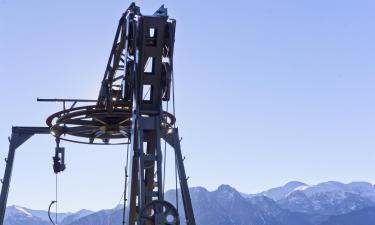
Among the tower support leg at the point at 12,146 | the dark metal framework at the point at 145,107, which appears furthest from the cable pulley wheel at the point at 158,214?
the tower support leg at the point at 12,146

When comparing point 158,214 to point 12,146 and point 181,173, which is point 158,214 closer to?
point 181,173

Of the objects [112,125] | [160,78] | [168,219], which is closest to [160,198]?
[168,219]

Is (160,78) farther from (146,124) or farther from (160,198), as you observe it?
(160,198)

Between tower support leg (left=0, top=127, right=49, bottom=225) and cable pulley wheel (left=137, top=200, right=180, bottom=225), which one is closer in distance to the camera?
cable pulley wheel (left=137, top=200, right=180, bottom=225)

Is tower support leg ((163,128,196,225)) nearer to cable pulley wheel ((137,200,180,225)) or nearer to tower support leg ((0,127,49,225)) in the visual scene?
cable pulley wheel ((137,200,180,225))

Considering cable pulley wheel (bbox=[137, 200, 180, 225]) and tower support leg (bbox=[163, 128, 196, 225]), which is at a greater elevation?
tower support leg (bbox=[163, 128, 196, 225])

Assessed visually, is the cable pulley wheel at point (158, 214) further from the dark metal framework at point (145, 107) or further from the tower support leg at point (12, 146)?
the tower support leg at point (12, 146)

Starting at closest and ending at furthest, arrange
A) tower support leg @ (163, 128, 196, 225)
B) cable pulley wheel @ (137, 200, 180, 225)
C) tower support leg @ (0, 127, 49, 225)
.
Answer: cable pulley wheel @ (137, 200, 180, 225), tower support leg @ (163, 128, 196, 225), tower support leg @ (0, 127, 49, 225)

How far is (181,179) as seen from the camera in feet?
79.9

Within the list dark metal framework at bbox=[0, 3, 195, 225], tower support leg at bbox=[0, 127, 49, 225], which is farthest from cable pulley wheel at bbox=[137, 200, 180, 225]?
tower support leg at bbox=[0, 127, 49, 225]

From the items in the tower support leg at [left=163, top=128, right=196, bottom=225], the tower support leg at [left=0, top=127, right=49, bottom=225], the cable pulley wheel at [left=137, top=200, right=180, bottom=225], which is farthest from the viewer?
the tower support leg at [left=0, top=127, right=49, bottom=225]

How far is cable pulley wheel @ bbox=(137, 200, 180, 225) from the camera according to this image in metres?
19.8

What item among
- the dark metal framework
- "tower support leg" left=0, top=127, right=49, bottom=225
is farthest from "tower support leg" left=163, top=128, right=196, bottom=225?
→ "tower support leg" left=0, top=127, right=49, bottom=225

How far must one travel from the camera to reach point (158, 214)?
19.8 metres
